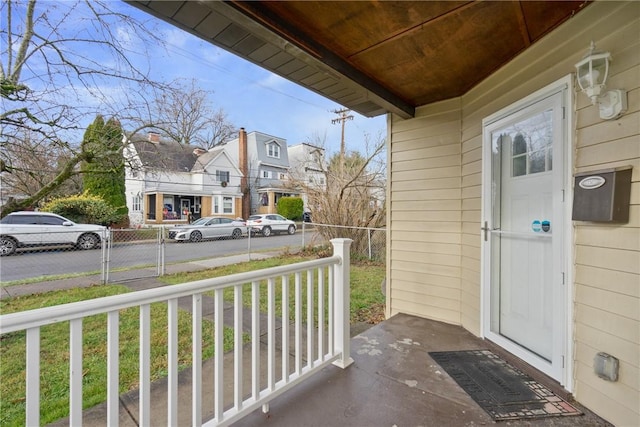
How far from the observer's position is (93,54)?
298cm

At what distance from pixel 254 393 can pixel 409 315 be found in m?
2.24

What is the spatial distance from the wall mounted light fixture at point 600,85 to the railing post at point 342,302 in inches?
65.4

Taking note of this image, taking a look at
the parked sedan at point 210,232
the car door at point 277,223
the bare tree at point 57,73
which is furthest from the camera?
the car door at point 277,223

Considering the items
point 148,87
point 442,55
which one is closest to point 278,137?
point 148,87

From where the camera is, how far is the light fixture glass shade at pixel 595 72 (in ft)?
5.39

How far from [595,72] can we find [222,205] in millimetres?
19226

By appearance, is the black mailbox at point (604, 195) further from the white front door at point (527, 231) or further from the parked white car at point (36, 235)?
the parked white car at point (36, 235)

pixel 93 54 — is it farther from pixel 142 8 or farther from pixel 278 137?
pixel 278 137

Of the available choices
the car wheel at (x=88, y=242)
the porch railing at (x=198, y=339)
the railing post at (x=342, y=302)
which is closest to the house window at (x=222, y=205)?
the car wheel at (x=88, y=242)

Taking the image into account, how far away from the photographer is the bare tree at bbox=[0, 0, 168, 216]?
2.65 m

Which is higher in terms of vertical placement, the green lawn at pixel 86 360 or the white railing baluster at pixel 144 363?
the white railing baluster at pixel 144 363

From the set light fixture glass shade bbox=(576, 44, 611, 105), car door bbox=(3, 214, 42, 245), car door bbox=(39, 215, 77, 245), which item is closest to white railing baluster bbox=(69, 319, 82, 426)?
light fixture glass shade bbox=(576, 44, 611, 105)

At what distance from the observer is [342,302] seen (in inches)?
87.0

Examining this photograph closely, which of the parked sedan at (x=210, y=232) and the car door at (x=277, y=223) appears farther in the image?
the car door at (x=277, y=223)
